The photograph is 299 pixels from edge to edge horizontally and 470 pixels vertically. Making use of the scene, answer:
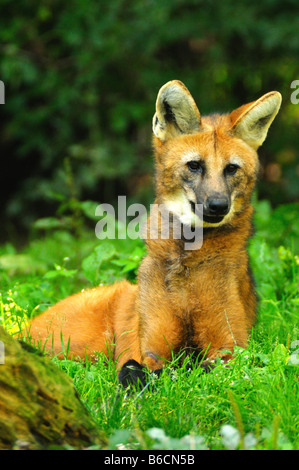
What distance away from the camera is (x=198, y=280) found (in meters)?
3.32

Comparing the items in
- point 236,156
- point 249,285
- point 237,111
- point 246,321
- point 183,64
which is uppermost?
point 183,64

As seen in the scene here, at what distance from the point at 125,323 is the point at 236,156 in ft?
4.14

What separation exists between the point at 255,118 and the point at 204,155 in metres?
0.46

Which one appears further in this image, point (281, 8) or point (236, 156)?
point (281, 8)

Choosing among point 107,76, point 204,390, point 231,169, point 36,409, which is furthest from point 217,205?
point 107,76

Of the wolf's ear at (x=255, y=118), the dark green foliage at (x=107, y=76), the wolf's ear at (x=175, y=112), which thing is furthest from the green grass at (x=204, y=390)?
the dark green foliage at (x=107, y=76)

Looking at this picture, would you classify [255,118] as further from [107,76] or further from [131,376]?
[107,76]

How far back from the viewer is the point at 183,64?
9.52 m

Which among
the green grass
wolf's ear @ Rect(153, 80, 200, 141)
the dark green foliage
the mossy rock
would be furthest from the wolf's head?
the dark green foliage

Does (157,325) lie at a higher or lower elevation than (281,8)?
lower

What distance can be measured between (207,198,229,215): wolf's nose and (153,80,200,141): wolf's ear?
550 mm

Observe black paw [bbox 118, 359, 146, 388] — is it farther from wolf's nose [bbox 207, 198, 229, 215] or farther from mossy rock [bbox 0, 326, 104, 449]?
wolf's nose [bbox 207, 198, 229, 215]
